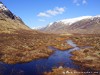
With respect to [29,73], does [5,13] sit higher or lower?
higher

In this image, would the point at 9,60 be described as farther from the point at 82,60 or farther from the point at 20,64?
the point at 82,60

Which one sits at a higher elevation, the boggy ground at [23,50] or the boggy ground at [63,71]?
the boggy ground at [23,50]

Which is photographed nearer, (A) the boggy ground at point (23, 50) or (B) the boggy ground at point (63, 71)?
(B) the boggy ground at point (63, 71)

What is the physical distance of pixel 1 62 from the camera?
125 ft

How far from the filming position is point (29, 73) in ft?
97.2

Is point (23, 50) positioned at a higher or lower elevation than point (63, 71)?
higher

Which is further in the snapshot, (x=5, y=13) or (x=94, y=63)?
(x=5, y=13)

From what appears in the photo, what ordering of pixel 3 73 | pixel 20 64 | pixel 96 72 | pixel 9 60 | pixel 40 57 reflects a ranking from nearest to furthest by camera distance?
pixel 3 73, pixel 96 72, pixel 20 64, pixel 9 60, pixel 40 57

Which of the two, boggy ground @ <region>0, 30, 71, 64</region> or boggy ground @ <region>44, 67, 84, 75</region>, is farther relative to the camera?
boggy ground @ <region>0, 30, 71, 64</region>

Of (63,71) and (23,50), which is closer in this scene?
(63,71)

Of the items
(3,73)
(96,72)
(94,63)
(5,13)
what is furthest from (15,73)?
(5,13)

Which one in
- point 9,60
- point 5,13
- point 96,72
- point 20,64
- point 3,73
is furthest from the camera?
point 5,13

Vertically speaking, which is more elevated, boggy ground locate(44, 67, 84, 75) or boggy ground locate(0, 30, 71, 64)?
boggy ground locate(0, 30, 71, 64)

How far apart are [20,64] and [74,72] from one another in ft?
38.0
